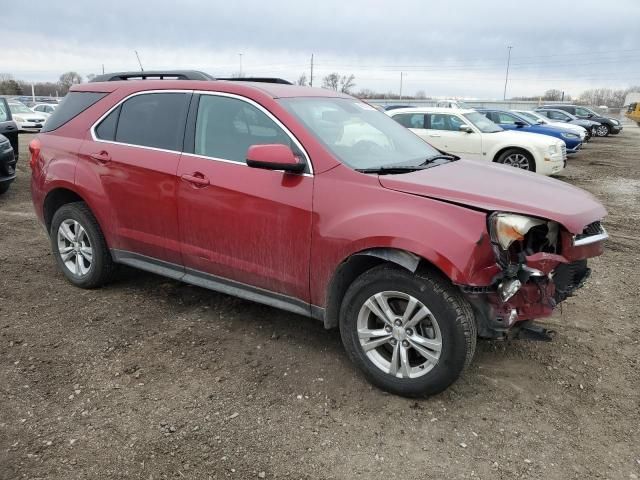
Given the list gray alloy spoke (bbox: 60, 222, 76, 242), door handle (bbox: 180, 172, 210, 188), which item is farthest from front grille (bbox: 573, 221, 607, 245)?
gray alloy spoke (bbox: 60, 222, 76, 242)

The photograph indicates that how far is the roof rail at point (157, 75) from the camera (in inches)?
166

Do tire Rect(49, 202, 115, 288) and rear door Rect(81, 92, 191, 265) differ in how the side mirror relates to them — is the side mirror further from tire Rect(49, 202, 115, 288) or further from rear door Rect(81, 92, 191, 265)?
tire Rect(49, 202, 115, 288)

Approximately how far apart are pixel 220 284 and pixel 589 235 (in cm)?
245

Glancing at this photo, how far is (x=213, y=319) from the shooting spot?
416 centimetres

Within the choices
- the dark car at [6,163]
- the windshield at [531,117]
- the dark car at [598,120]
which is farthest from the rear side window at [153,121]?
the dark car at [598,120]

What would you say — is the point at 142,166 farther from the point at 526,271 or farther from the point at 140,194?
A: the point at 526,271

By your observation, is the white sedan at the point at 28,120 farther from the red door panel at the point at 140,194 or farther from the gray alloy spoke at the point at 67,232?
the red door panel at the point at 140,194

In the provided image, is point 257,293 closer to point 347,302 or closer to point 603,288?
point 347,302

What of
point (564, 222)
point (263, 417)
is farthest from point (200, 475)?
point (564, 222)

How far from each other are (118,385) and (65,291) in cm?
182

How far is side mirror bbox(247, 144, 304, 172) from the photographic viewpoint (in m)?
3.17

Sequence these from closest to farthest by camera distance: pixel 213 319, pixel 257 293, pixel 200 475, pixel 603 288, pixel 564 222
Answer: pixel 200 475, pixel 564 222, pixel 257 293, pixel 213 319, pixel 603 288

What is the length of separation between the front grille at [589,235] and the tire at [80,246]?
3.62m

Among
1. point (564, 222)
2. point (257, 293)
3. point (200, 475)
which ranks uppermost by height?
point (564, 222)
